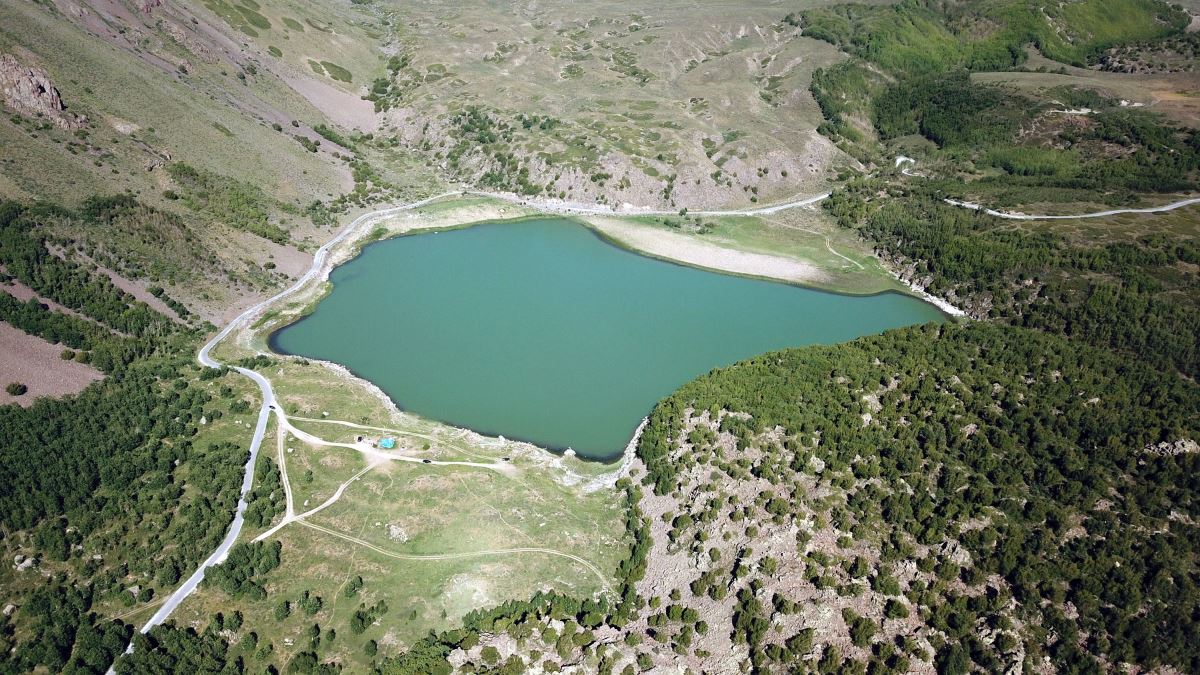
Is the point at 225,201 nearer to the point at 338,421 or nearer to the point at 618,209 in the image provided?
the point at 338,421

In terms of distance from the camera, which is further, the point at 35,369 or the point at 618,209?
the point at 618,209

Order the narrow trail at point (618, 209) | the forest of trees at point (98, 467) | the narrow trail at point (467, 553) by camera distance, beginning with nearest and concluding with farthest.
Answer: the forest of trees at point (98, 467) → the narrow trail at point (467, 553) → the narrow trail at point (618, 209)

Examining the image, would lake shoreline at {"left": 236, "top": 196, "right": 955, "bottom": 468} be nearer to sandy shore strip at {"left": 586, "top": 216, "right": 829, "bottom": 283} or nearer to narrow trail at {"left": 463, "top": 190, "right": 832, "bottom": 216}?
sandy shore strip at {"left": 586, "top": 216, "right": 829, "bottom": 283}

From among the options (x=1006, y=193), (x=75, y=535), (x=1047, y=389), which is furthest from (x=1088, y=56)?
(x=75, y=535)

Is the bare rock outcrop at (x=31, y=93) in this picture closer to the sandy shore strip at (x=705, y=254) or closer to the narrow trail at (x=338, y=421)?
the narrow trail at (x=338, y=421)

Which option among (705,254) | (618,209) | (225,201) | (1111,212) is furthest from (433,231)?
(1111,212)

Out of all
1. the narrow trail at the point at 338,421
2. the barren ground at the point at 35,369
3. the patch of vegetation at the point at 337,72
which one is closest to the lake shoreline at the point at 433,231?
the narrow trail at the point at 338,421

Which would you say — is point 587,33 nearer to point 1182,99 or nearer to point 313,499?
→ point 1182,99

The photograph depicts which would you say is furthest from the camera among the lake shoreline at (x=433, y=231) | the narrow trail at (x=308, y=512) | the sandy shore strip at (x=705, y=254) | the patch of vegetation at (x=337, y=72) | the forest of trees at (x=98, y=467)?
the patch of vegetation at (x=337, y=72)
